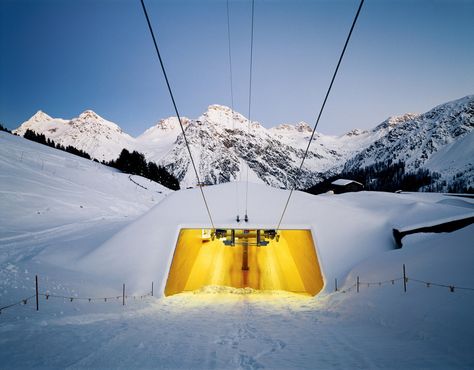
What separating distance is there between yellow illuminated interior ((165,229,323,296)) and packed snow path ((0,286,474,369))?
258 inches

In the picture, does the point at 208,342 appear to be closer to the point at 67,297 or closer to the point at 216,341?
the point at 216,341

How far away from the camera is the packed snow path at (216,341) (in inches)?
215

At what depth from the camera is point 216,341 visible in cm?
681

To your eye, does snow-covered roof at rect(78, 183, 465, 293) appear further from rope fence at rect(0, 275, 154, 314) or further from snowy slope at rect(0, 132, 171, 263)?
snowy slope at rect(0, 132, 171, 263)

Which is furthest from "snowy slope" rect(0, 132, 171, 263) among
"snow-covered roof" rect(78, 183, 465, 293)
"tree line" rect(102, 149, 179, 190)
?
"tree line" rect(102, 149, 179, 190)

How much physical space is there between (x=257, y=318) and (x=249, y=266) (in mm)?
14295

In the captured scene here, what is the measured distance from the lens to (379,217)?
1697 centimetres

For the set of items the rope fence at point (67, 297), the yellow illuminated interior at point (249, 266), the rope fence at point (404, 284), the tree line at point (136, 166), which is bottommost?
the yellow illuminated interior at point (249, 266)

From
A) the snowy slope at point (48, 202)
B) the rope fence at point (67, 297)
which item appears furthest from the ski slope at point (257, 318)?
the snowy slope at point (48, 202)

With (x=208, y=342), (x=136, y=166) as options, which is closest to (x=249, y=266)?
(x=208, y=342)

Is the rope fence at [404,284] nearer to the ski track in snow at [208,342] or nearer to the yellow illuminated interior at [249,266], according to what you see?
the ski track in snow at [208,342]

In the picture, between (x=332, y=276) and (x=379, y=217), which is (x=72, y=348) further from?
(x=379, y=217)

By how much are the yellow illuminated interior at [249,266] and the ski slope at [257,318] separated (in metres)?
2.27

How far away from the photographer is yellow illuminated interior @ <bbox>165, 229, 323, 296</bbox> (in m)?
17.2
